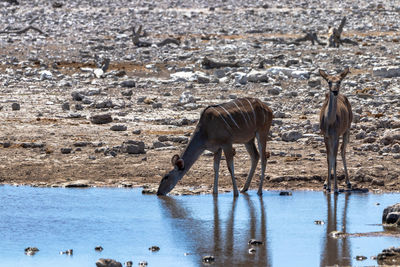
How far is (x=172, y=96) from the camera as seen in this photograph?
2270cm

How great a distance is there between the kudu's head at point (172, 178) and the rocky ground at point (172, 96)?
1.54 feet

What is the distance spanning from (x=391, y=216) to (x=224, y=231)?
79.3 inches

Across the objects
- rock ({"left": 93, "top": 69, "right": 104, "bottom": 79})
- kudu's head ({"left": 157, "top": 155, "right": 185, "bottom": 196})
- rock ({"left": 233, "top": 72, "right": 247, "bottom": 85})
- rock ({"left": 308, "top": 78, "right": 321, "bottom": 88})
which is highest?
rock ({"left": 93, "top": 69, "right": 104, "bottom": 79})

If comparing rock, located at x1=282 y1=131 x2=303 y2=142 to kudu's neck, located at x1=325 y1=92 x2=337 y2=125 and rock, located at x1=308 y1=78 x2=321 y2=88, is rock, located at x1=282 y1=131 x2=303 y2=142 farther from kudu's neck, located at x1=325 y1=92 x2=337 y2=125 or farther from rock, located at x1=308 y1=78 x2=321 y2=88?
rock, located at x1=308 y1=78 x2=321 y2=88

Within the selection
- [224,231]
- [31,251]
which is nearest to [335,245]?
[224,231]

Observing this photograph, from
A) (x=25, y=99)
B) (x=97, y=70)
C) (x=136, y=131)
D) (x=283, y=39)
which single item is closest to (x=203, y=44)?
(x=283, y=39)

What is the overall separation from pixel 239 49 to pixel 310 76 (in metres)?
7.45

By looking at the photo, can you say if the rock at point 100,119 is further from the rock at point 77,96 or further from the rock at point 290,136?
the rock at point 290,136

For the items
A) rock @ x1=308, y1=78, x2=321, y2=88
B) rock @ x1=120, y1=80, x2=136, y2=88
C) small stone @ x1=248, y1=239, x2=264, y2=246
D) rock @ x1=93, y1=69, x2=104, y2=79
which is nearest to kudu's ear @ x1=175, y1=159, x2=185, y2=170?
small stone @ x1=248, y1=239, x2=264, y2=246

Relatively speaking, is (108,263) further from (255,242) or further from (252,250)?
(255,242)

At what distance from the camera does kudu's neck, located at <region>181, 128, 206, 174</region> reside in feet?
44.1

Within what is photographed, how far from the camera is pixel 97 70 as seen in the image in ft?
87.7

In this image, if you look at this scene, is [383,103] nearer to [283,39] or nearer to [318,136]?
[318,136]

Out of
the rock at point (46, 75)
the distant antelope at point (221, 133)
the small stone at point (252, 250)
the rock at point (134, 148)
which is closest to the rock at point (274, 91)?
the rock at point (46, 75)
